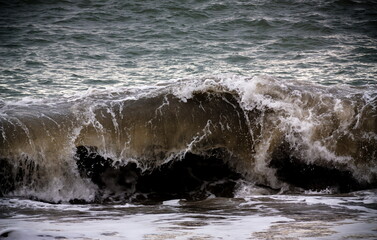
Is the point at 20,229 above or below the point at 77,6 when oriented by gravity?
below

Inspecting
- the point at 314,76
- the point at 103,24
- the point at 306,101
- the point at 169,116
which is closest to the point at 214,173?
the point at 169,116

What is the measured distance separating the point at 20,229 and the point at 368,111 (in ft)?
13.7

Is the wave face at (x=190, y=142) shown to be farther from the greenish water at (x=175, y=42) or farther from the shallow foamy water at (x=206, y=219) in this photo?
the greenish water at (x=175, y=42)

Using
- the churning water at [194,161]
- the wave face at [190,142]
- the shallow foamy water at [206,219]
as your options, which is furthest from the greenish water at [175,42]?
the shallow foamy water at [206,219]

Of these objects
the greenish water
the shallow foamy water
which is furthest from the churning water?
the greenish water

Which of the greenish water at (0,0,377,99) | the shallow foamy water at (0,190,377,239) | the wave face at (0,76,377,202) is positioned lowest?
the shallow foamy water at (0,190,377,239)

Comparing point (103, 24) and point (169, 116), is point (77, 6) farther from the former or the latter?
point (169, 116)

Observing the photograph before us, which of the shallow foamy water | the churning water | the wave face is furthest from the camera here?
the wave face

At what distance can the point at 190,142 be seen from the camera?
5898 millimetres

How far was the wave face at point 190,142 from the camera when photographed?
5566mm

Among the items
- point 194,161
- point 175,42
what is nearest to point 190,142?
point 194,161

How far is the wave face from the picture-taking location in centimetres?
557

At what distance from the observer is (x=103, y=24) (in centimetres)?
1459

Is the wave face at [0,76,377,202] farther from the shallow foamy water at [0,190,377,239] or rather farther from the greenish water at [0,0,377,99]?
the greenish water at [0,0,377,99]
